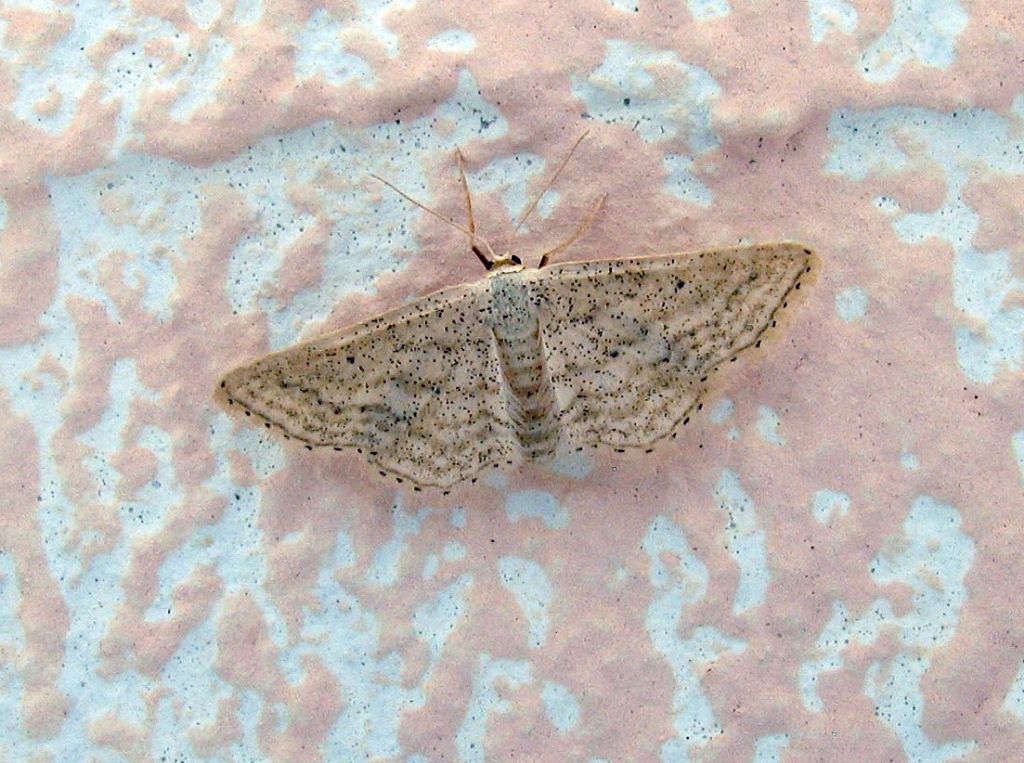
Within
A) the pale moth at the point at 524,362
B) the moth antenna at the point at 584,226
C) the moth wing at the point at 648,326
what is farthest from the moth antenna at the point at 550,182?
the moth wing at the point at 648,326

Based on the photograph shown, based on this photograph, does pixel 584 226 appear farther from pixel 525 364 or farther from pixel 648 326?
pixel 525 364

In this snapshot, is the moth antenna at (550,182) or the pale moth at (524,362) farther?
the moth antenna at (550,182)

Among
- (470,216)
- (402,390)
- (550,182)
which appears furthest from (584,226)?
(402,390)

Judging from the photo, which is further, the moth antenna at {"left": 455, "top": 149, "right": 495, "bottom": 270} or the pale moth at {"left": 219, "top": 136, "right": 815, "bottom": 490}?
the moth antenna at {"left": 455, "top": 149, "right": 495, "bottom": 270}

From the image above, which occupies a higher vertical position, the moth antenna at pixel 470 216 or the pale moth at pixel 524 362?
the moth antenna at pixel 470 216

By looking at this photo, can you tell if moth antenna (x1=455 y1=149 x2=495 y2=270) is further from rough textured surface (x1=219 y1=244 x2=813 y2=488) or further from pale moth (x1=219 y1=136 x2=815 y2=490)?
rough textured surface (x1=219 y1=244 x2=813 y2=488)

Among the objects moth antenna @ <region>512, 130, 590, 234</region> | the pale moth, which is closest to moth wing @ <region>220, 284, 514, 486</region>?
the pale moth

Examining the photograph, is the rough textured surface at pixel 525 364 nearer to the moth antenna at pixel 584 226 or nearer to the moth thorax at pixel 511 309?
the moth thorax at pixel 511 309
